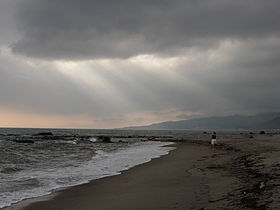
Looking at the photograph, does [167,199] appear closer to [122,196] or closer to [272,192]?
[122,196]

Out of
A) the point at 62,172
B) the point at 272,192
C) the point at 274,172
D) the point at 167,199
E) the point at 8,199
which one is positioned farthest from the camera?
the point at 62,172

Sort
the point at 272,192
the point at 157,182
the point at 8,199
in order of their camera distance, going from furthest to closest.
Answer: the point at 157,182 < the point at 8,199 < the point at 272,192

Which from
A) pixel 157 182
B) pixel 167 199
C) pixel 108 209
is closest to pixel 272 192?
pixel 167 199

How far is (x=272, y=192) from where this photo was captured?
26.2ft

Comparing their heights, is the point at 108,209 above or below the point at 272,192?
below

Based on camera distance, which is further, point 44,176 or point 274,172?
point 44,176

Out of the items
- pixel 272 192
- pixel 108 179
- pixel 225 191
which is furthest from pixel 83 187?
pixel 272 192

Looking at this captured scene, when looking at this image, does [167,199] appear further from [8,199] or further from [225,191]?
[8,199]

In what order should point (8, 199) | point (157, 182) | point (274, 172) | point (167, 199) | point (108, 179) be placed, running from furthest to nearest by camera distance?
point (108, 179), point (157, 182), point (274, 172), point (8, 199), point (167, 199)

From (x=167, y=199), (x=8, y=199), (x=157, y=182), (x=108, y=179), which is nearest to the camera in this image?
(x=167, y=199)

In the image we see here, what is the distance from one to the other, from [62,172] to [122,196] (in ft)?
23.6

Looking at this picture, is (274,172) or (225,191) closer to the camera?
(225,191)

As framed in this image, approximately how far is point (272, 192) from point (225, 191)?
5.35 ft

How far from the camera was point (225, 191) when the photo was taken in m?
9.32
